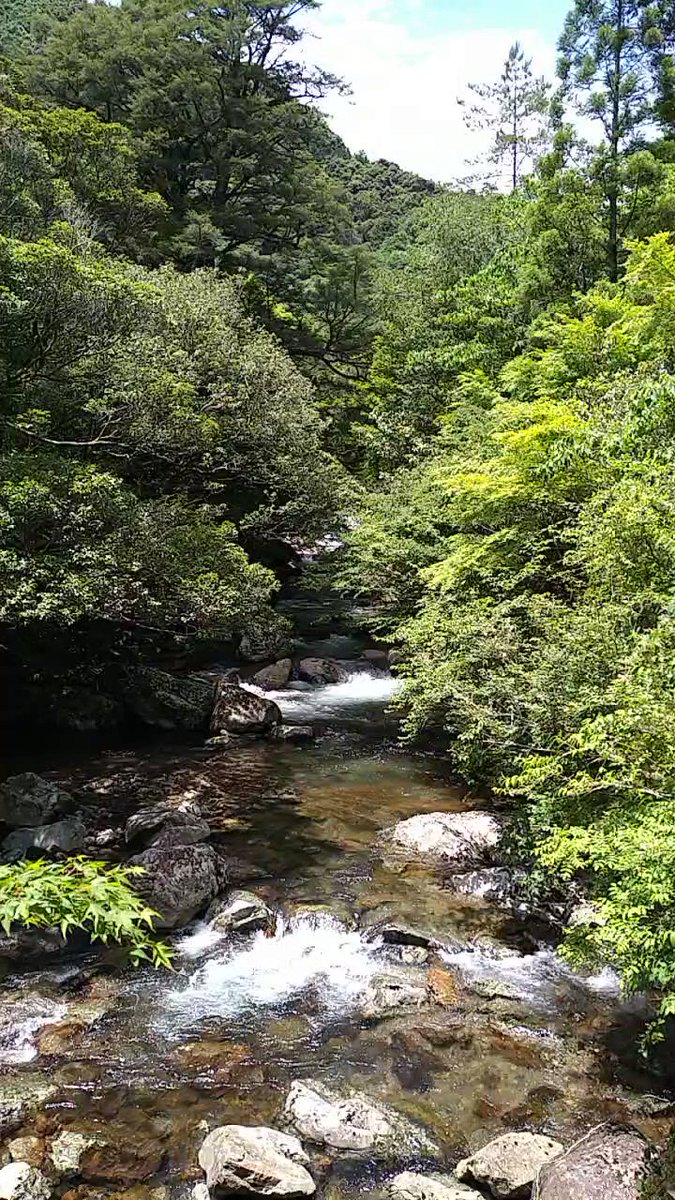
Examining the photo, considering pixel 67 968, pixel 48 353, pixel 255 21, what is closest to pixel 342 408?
pixel 255 21

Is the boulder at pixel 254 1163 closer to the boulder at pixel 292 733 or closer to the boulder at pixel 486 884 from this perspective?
the boulder at pixel 486 884

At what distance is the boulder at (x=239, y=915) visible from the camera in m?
8.93

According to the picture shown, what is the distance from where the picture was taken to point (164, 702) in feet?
54.4

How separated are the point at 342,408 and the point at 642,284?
15.8m

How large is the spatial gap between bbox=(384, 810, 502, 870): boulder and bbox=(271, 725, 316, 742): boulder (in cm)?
425

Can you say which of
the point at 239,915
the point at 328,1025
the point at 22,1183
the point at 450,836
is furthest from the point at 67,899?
the point at 450,836

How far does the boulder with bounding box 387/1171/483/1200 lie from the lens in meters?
5.39

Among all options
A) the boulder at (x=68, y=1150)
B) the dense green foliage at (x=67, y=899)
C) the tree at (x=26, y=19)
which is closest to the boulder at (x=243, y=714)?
the boulder at (x=68, y=1150)

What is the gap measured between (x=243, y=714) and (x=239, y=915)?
22.8ft

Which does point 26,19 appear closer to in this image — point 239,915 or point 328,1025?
point 239,915

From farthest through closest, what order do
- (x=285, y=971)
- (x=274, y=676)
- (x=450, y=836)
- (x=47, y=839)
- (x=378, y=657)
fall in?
(x=378, y=657) < (x=274, y=676) < (x=450, y=836) < (x=47, y=839) < (x=285, y=971)

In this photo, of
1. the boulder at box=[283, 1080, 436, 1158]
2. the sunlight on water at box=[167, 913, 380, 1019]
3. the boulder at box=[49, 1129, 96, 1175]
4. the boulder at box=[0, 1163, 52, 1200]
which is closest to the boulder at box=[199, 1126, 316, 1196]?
the boulder at box=[283, 1080, 436, 1158]

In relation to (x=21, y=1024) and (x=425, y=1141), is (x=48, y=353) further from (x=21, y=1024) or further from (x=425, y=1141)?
(x=425, y=1141)

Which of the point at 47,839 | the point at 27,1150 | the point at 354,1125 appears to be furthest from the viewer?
the point at 47,839
